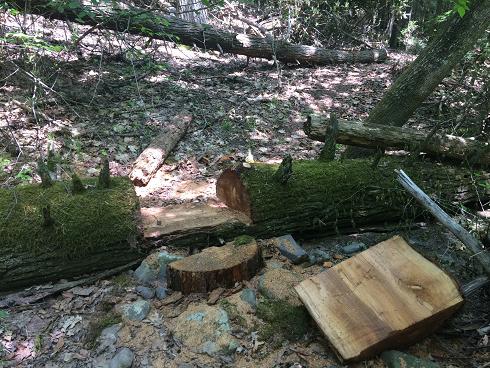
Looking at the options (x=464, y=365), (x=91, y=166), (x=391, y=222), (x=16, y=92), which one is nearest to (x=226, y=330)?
(x=464, y=365)

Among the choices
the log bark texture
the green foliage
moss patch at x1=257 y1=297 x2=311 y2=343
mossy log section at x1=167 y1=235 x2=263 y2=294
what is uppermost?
the green foliage

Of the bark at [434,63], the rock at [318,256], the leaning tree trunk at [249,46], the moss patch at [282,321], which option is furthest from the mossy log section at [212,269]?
the leaning tree trunk at [249,46]

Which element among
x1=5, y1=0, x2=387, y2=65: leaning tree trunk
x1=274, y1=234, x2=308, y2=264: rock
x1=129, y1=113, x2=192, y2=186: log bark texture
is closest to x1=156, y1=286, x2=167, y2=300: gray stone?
x1=274, y1=234, x2=308, y2=264: rock

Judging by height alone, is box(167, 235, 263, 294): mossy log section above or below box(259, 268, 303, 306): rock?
above

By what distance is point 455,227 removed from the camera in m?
3.12

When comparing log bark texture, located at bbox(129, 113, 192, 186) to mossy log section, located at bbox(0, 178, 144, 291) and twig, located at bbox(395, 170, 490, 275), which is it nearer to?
mossy log section, located at bbox(0, 178, 144, 291)

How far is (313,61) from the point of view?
30.8 feet

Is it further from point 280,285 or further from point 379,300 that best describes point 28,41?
point 379,300

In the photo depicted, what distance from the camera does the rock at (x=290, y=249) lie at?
3571mm

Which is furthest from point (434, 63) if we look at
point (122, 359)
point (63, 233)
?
point (122, 359)

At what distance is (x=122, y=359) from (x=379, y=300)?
5.87ft

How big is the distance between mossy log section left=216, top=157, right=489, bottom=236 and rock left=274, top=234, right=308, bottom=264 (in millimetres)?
110

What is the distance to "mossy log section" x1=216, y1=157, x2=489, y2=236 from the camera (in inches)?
149

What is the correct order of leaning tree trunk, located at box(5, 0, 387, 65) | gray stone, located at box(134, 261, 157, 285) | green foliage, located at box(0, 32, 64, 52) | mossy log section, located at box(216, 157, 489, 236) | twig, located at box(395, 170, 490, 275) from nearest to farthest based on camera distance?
twig, located at box(395, 170, 490, 275)
gray stone, located at box(134, 261, 157, 285)
mossy log section, located at box(216, 157, 489, 236)
green foliage, located at box(0, 32, 64, 52)
leaning tree trunk, located at box(5, 0, 387, 65)
